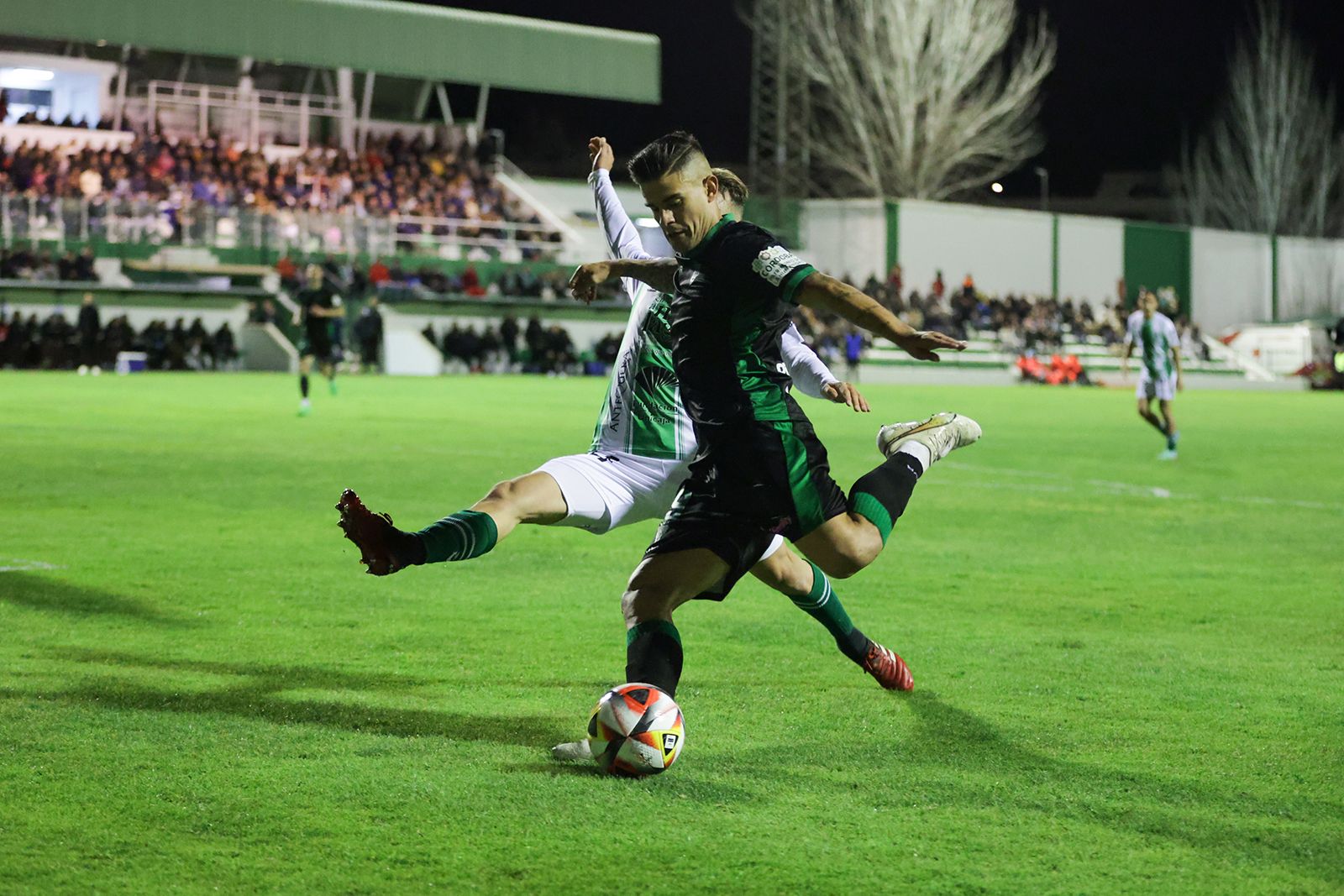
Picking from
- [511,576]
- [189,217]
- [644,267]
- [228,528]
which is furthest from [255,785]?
[189,217]

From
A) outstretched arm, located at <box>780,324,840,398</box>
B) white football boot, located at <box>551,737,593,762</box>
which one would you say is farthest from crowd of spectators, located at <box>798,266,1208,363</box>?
white football boot, located at <box>551,737,593,762</box>

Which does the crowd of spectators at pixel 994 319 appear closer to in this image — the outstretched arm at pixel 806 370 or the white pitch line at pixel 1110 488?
the white pitch line at pixel 1110 488

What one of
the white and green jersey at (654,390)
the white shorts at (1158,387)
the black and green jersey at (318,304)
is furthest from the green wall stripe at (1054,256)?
the white and green jersey at (654,390)

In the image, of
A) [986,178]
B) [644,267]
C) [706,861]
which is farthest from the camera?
[986,178]

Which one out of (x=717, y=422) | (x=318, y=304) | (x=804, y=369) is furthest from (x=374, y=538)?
Answer: (x=318, y=304)

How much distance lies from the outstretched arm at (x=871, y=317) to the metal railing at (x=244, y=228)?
37483 mm

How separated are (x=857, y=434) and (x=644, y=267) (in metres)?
16.3

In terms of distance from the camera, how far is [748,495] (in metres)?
5.07

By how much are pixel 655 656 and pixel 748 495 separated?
59 cm

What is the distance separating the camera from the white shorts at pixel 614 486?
568 cm

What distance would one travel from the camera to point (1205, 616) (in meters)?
8.13

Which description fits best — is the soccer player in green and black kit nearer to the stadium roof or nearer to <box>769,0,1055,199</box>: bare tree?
the stadium roof

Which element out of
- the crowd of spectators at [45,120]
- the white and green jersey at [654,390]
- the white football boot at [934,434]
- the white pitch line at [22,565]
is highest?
the crowd of spectators at [45,120]

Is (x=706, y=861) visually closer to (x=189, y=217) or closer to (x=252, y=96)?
(x=189, y=217)
